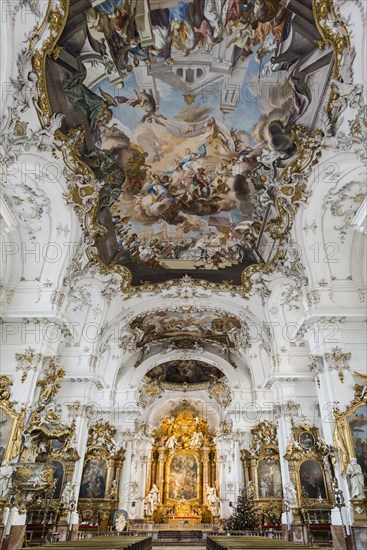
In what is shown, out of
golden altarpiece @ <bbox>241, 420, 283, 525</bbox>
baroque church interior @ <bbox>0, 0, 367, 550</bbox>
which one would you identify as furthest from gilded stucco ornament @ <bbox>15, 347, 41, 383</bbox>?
golden altarpiece @ <bbox>241, 420, 283, 525</bbox>

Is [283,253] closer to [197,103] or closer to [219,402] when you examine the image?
[197,103]

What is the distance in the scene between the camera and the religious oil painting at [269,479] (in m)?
19.4

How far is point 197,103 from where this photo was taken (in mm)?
10547

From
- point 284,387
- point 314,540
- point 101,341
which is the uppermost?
point 101,341

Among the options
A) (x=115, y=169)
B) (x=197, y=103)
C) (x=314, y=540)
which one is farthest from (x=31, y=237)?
(x=314, y=540)

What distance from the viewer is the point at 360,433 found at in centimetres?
1018

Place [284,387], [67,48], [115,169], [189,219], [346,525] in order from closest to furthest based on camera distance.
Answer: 1. [67,48]
2. [346,525]
3. [115,169]
4. [189,219]
5. [284,387]

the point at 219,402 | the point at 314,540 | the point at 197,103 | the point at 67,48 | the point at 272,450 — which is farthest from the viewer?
the point at 219,402

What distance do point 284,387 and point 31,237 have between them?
11.4m

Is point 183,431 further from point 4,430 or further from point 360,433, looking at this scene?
point 4,430

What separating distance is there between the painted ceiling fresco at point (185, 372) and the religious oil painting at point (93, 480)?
7.76 meters

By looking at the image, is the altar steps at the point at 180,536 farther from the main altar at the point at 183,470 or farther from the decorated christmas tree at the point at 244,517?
the main altar at the point at 183,470

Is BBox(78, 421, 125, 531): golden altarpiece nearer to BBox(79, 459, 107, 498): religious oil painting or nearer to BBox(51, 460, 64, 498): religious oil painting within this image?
BBox(79, 459, 107, 498): religious oil painting

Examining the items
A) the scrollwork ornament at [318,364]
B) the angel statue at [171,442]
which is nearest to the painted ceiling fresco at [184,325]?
the scrollwork ornament at [318,364]
